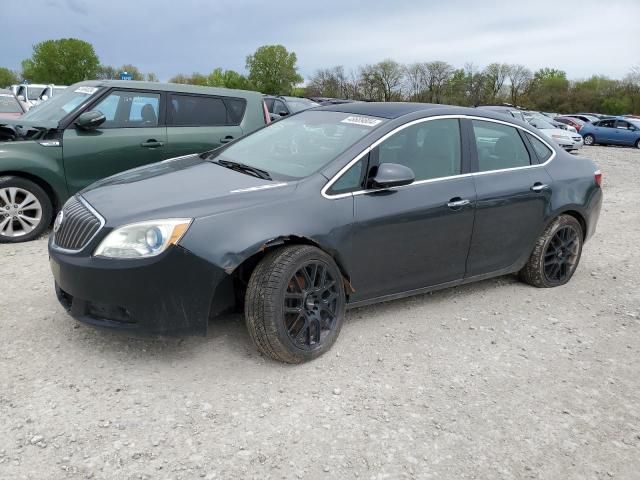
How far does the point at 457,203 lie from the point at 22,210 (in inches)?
174

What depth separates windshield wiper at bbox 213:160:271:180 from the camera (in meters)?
3.72

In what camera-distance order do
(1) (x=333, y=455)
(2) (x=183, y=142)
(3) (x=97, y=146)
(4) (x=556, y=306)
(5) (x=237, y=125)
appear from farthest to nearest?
(5) (x=237, y=125) → (2) (x=183, y=142) → (3) (x=97, y=146) → (4) (x=556, y=306) → (1) (x=333, y=455)

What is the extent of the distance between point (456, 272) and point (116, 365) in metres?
2.48

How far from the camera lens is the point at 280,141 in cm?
428

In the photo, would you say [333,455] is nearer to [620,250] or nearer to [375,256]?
[375,256]

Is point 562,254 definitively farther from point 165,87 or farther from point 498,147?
point 165,87

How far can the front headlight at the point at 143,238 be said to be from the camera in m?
3.00

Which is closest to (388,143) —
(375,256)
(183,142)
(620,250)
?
(375,256)

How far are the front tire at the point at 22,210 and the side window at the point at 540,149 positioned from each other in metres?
4.82

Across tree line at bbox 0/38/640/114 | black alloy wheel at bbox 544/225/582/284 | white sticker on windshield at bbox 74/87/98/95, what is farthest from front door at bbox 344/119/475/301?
tree line at bbox 0/38/640/114

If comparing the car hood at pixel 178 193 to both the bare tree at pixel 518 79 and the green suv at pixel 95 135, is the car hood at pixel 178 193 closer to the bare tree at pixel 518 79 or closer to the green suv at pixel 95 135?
Answer: the green suv at pixel 95 135

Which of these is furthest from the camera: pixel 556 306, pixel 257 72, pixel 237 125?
pixel 257 72

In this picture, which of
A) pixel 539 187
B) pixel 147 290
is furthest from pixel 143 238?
pixel 539 187

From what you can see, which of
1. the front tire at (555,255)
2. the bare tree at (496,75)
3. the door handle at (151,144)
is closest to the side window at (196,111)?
the door handle at (151,144)
